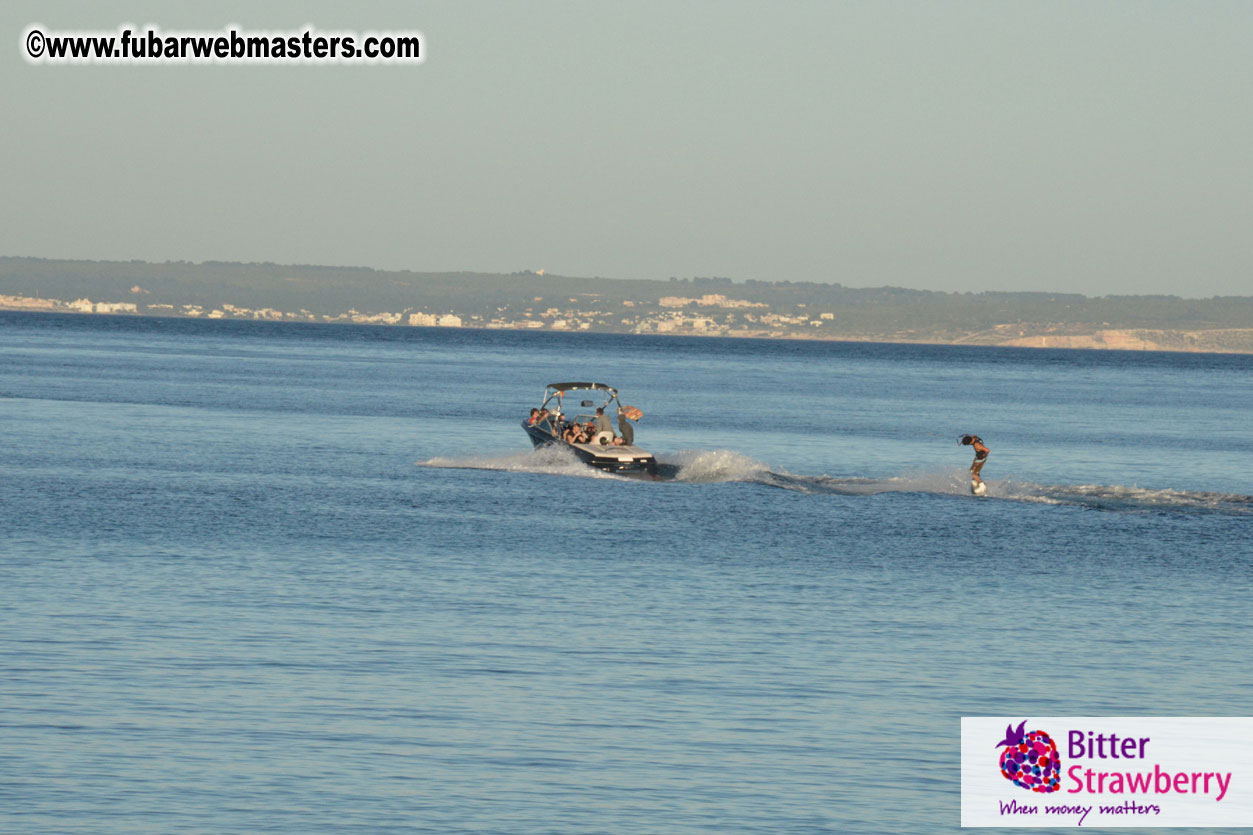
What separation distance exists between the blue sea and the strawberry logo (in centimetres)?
71

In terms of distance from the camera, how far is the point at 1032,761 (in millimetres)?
17297

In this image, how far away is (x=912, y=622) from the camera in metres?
25.8

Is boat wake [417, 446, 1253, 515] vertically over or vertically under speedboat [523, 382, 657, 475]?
under

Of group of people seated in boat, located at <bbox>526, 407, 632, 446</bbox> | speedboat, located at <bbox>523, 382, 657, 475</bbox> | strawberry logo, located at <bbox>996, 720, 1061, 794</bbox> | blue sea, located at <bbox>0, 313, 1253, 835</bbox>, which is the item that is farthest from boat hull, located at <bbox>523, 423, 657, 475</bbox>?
strawberry logo, located at <bbox>996, 720, 1061, 794</bbox>

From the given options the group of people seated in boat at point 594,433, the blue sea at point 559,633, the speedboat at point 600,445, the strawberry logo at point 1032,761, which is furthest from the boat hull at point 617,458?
the strawberry logo at point 1032,761

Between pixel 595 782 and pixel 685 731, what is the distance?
6.91ft

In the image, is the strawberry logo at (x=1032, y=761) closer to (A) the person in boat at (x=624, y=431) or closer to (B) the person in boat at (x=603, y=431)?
(B) the person in boat at (x=603, y=431)

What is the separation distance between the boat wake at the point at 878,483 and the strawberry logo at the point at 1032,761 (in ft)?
88.7

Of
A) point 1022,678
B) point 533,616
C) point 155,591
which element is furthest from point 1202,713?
point 155,591

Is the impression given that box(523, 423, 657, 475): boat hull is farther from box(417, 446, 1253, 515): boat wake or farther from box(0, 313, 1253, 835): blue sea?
box(0, 313, 1253, 835): blue sea

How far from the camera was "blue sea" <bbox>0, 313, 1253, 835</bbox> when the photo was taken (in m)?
16.3

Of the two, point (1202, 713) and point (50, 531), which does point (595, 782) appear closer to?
point (1202, 713)

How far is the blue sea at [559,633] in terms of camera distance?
16344 mm

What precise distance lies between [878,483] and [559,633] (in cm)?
2731
